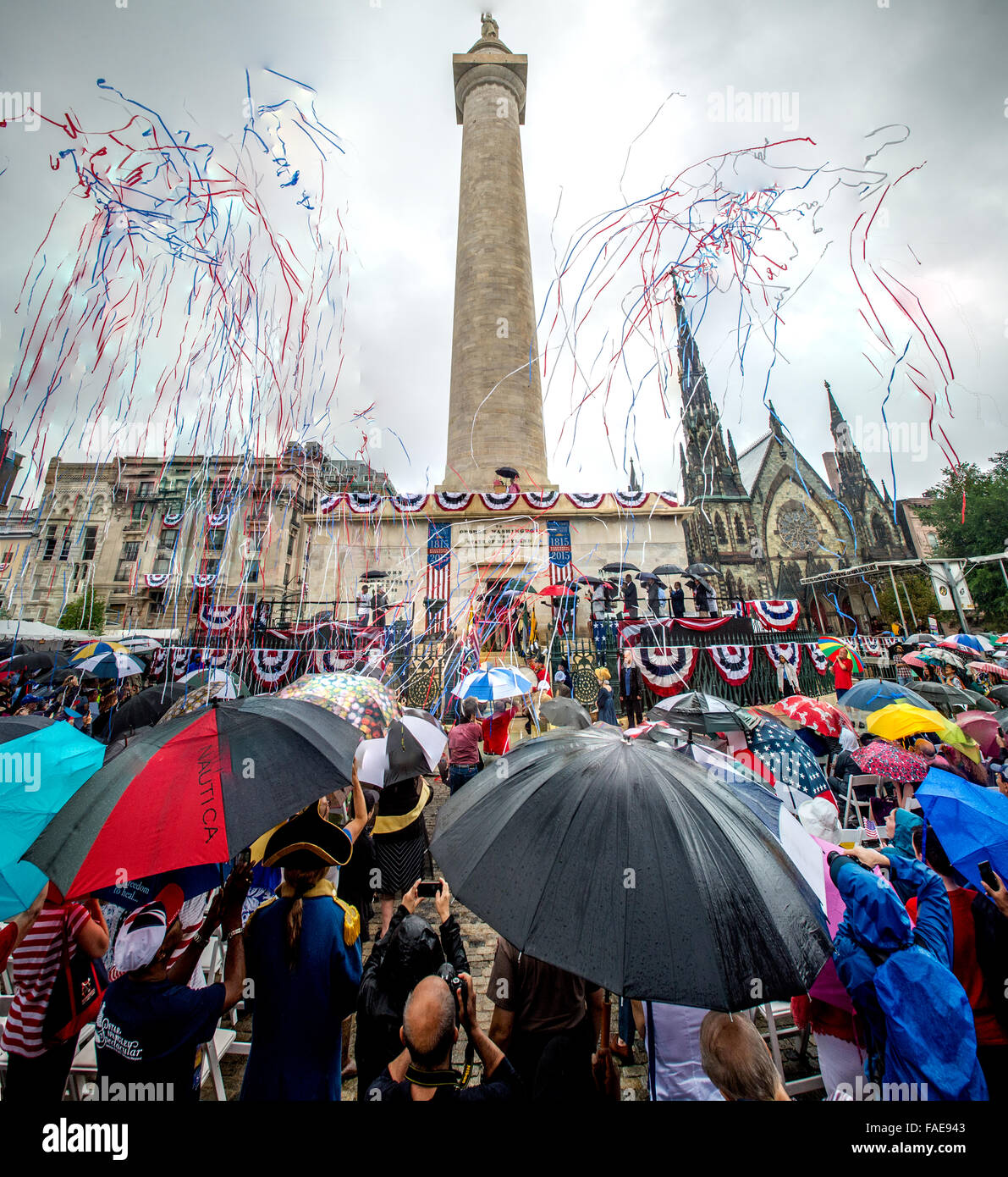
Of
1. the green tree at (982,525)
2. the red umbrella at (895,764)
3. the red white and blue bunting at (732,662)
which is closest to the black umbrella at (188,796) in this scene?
the red umbrella at (895,764)

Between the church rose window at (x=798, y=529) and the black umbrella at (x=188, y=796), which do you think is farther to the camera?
the church rose window at (x=798, y=529)

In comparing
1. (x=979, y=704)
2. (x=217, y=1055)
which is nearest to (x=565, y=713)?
(x=217, y=1055)

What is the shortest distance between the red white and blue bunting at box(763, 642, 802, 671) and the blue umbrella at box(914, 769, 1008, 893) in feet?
33.6

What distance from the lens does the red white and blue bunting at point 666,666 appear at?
11.1 metres

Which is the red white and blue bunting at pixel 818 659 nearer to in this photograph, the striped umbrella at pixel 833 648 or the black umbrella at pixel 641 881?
the striped umbrella at pixel 833 648

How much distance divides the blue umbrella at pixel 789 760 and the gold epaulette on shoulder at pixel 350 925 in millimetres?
3169

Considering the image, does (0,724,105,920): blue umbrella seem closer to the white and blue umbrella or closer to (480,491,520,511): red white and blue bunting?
the white and blue umbrella

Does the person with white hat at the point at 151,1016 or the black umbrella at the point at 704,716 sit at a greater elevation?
the black umbrella at the point at 704,716

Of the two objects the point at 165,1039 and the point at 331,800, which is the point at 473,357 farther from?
the point at 165,1039

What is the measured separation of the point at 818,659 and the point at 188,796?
1316cm

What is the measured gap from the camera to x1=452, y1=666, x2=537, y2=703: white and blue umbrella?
5065mm

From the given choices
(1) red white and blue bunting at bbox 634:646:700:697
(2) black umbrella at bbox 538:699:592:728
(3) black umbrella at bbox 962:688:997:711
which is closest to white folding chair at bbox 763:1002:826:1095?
(2) black umbrella at bbox 538:699:592:728

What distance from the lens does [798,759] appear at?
382cm
